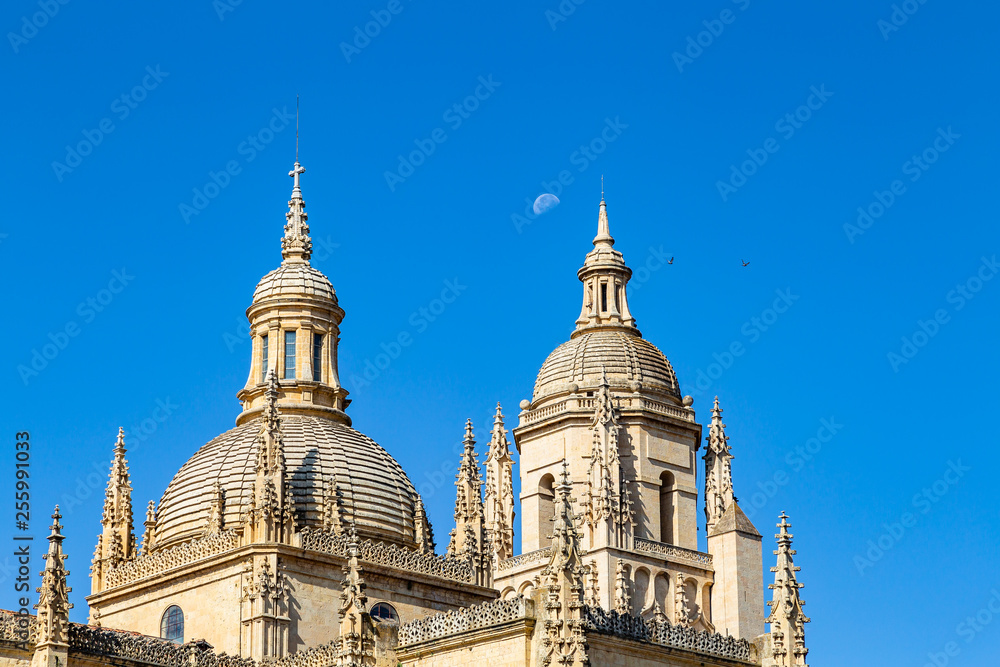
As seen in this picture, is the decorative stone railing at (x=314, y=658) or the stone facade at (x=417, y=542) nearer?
the stone facade at (x=417, y=542)

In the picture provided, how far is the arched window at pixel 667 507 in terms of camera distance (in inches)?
3457

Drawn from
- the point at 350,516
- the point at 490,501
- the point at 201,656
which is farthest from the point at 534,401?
the point at 201,656

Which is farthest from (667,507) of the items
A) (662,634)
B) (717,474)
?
(662,634)

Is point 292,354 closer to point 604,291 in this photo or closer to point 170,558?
point 170,558

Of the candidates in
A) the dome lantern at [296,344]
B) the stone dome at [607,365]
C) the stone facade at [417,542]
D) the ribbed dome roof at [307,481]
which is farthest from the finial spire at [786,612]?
the stone dome at [607,365]

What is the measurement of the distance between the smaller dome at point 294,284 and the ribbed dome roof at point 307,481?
4574 mm

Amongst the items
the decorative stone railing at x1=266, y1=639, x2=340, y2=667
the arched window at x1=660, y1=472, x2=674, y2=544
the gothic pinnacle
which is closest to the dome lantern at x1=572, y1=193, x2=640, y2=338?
the arched window at x1=660, y1=472, x2=674, y2=544

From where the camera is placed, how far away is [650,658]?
49.3m

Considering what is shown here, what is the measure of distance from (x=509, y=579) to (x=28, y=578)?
34203 mm

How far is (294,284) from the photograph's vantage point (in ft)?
220

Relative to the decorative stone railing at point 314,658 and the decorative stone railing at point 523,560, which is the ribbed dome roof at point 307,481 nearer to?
the decorative stone railing at point 314,658

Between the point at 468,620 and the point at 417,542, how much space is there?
13724 mm

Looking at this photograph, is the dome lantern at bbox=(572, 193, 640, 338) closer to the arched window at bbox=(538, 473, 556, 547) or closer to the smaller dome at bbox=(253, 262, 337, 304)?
the arched window at bbox=(538, 473, 556, 547)

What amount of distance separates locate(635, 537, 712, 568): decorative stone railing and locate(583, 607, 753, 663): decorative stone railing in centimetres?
3274
